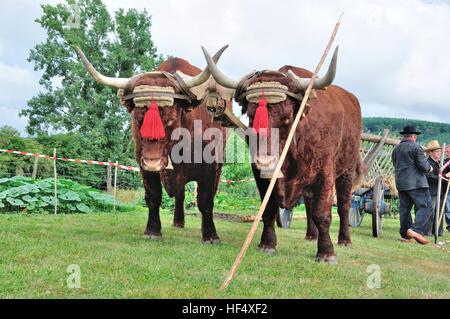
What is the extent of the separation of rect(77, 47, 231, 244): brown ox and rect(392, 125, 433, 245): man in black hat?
147 inches

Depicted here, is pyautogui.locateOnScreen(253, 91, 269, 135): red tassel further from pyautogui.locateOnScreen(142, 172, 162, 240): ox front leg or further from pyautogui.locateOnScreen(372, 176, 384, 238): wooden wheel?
pyautogui.locateOnScreen(372, 176, 384, 238): wooden wheel

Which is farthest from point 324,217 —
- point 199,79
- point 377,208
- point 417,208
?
point 377,208

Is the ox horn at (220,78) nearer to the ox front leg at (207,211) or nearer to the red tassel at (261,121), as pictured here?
the red tassel at (261,121)

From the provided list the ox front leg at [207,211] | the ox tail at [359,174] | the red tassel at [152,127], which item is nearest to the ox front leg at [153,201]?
the ox front leg at [207,211]

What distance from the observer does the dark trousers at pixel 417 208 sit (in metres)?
8.73

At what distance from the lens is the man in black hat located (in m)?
8.72

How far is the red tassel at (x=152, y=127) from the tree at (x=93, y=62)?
20402mm

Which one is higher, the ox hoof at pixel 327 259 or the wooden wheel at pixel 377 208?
the wooden wheel at pixel 377 208

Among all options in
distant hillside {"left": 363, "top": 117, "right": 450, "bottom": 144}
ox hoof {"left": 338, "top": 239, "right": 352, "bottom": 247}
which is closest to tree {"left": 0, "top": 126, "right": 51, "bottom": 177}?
ox hoof {"left": 338, "top": 239, "right": 352, "bottom": 247}

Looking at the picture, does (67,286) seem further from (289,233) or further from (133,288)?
(289,233)

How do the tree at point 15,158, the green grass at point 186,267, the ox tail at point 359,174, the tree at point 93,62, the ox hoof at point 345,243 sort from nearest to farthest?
the green grass at point 186,267
the ox hoof at point 345,243
the ox tail at point 359,174
the tree at point 15,158
the tree at point 93,62

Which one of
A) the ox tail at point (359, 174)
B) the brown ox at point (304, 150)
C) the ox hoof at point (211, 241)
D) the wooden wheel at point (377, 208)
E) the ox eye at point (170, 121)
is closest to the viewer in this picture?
the brown ox at point (304, 150)

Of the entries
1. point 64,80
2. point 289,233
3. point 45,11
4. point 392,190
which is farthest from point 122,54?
point 289,233
